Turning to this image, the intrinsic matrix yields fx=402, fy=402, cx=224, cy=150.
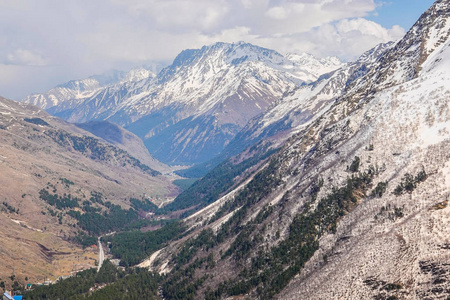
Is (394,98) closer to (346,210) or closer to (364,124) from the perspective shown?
(364,124)

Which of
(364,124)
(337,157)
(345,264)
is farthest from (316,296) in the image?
(364,124)

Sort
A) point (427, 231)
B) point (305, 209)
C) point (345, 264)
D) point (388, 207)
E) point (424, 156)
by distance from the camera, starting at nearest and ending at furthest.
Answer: point (427, 231), point (345, 264), point (388, 207), point (424, 156), point (305, 209)

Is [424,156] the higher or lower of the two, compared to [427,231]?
higher

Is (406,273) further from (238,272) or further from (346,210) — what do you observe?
(238,272)

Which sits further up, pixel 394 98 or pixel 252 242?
pixel 394 98

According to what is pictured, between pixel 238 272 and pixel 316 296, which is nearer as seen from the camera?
pixel 316 296

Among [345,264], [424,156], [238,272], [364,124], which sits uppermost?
[364,124]

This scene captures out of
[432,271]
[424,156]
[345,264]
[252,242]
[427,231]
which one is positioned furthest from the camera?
[252,242]

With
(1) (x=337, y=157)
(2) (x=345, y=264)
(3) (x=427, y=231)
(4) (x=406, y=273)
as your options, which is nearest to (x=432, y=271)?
(4) (x=406, y=273)

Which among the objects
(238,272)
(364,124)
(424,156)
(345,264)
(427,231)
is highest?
(364,124)

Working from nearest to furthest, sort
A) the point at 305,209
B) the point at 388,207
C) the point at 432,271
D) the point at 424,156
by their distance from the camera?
the point at 432,271 → the point at 388,207 → the point at 424,156 → the point at 305,209
